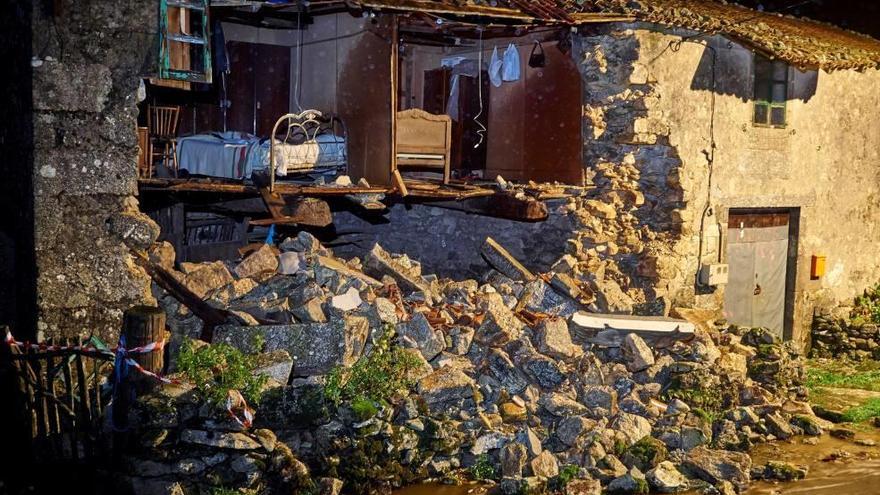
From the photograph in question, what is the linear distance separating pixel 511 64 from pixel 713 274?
172 inches

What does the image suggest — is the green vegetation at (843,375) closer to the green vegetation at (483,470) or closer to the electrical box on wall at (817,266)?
the electrical box on wall at (817,266)

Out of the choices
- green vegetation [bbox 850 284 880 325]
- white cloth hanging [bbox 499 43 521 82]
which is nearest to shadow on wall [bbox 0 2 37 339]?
white cloth hanging [bbox 499 43 521 82]

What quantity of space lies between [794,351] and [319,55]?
7.82 m

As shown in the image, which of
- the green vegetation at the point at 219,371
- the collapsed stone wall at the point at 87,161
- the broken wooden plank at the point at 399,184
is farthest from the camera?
the broken wooden plank at the point at 399,184

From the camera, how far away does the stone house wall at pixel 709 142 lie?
488 inches

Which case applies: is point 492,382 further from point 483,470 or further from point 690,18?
point 690,18

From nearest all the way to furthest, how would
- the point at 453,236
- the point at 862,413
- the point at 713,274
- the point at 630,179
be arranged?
the point at 862,413, the point at 630,179, the point at 713,274, the point at 453,236

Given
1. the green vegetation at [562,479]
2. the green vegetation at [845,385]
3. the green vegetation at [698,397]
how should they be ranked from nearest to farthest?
the green vegetation at [562,479] → the green vegetation at [698,397] → the green vegetation at [845,385]

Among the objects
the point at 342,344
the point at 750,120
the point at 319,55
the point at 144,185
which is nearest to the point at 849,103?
the point at 750,120

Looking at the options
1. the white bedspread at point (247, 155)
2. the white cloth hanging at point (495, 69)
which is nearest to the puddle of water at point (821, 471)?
the white bedspread at point (247, 155)

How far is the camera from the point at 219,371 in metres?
8.80

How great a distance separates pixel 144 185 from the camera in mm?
10047

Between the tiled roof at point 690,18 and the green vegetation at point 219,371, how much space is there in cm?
431

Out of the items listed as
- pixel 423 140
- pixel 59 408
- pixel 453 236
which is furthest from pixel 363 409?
pixel 453 236
